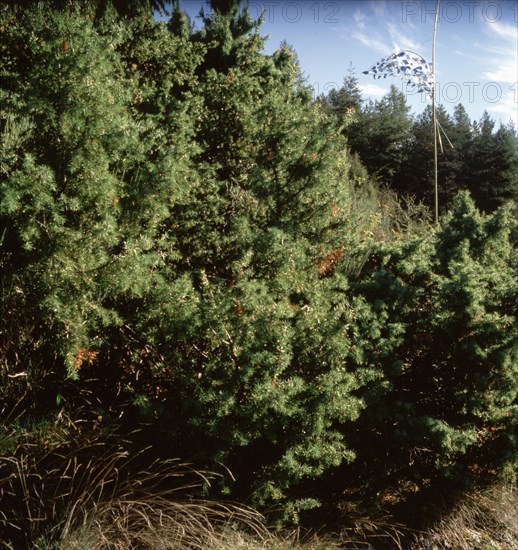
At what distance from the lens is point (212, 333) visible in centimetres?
343

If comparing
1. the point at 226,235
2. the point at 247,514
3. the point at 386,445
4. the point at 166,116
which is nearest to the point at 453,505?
the point at 386,445

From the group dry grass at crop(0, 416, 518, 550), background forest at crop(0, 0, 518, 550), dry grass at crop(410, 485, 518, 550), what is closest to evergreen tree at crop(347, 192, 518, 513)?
background forest at crop(0, 0, 518, 550)

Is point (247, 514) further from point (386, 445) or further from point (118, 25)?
point (118, 25)

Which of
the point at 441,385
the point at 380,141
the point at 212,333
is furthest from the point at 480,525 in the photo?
the point at 380,141

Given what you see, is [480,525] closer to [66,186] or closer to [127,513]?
[127,513]

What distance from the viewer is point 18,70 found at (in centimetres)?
427

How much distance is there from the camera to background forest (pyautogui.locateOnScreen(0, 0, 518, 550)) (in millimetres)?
3416

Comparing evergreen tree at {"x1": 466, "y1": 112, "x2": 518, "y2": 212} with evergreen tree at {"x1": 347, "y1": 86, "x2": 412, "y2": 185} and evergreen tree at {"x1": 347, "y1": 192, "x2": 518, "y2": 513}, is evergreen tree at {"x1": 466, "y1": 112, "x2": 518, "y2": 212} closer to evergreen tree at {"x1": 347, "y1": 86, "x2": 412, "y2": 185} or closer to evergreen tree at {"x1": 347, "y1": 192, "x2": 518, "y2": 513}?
evergreen tree at {"x1": 347, "y1": 86, "x2": 412, "y2": 185}

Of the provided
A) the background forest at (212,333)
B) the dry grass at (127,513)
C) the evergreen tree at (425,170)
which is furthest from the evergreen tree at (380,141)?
the dry grass at (127,513)

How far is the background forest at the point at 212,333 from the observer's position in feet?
11.2

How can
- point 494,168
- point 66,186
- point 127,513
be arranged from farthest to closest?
point 494,168 < point 66,186 < point 127,513

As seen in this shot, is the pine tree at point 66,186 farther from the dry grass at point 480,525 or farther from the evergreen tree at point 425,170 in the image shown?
the evergreen tree at point 425,170

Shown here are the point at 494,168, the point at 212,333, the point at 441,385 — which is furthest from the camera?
the point at 494,168

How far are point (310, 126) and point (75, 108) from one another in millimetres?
1890
